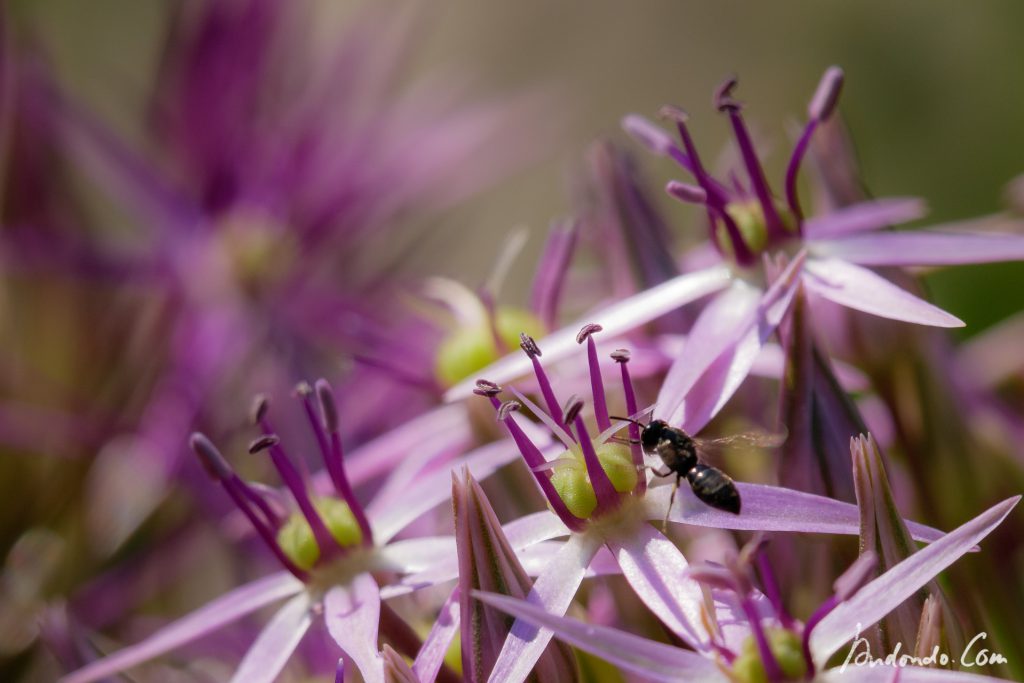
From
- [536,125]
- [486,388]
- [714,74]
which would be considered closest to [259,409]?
[486,388]

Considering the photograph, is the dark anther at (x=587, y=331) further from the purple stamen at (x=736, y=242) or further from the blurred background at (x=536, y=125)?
the blurred background at (x=536, y=125)

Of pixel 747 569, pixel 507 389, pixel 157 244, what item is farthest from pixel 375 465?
pixel 157 244

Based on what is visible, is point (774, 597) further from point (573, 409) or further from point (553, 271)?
point (553, 271)

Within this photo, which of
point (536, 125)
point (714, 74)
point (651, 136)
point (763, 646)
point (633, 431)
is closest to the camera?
point (763, 646)

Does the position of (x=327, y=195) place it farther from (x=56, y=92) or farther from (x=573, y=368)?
(x=573, y=368)

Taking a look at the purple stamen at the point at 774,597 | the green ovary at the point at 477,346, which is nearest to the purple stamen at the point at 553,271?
the green ovary at the point at 477,346

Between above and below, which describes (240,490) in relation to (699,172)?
below
